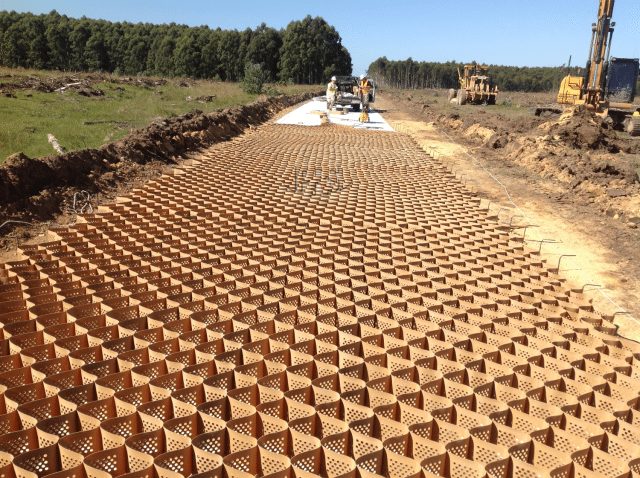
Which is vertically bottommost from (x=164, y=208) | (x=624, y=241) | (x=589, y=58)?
(x=624, y=241)

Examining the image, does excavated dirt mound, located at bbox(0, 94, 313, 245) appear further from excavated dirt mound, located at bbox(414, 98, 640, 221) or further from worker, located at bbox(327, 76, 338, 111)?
worker, located at bbox(327, 76, 338, 111)

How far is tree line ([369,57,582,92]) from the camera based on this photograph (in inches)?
2842

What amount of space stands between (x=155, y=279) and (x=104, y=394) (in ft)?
6.06

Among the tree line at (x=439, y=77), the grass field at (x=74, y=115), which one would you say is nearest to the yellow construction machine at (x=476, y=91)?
the grass field at (x=74, y=115)

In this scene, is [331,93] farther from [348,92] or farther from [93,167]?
[93,167]

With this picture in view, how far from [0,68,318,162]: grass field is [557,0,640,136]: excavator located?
15008 millimetres

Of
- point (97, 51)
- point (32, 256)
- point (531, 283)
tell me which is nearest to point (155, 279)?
point (32, 256)

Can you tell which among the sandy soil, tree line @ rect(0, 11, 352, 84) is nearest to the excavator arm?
the sandy soil

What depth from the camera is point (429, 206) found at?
8.60 meters

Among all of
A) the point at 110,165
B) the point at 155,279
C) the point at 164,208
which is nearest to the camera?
the point at 155,279

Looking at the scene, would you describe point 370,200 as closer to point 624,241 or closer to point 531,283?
point 531,283

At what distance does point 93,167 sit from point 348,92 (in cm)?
2016

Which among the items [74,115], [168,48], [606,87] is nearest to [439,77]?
[168,48]

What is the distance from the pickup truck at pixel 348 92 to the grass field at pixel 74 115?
6.16 m
